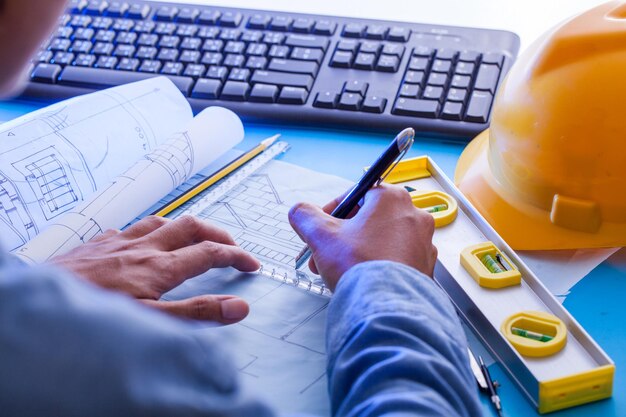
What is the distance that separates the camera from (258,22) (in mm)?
1043

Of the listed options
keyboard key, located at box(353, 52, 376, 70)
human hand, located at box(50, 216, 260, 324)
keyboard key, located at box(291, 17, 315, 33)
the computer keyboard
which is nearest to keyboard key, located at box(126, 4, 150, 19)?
the computer keyboard

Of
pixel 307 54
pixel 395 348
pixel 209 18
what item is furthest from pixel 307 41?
pixel 395 348

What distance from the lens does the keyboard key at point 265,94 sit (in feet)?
3.13

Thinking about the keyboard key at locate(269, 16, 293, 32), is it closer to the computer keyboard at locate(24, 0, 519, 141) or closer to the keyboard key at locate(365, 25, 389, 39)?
the computer keyboard at locate(24, 0, 519, 141)

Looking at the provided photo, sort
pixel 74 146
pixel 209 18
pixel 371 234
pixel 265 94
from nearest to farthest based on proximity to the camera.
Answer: pixel 371 234 → pixel 74 146 → pixel 265 94 → pixel 209 18

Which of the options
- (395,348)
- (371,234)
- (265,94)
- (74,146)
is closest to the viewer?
(395,348)

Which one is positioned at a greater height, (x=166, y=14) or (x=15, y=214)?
(x=166, y=14)

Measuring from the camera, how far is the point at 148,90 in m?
0.94

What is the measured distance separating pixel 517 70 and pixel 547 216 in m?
0.14

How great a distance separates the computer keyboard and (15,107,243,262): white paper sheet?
6 centimetres

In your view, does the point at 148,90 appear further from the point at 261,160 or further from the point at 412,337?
the point at 412,337

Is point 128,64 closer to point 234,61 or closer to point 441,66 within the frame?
point 234,61

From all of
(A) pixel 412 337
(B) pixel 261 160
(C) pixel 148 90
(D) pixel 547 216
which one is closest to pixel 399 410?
(A) pixel 412 337

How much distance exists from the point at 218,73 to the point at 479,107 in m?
0.32
